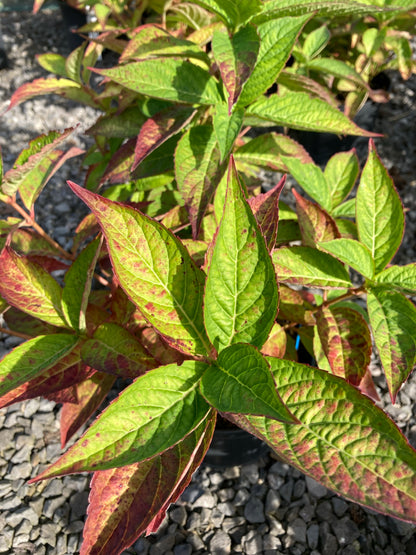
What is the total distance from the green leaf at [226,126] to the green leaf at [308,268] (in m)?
0.23

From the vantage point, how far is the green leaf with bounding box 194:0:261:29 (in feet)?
3.24

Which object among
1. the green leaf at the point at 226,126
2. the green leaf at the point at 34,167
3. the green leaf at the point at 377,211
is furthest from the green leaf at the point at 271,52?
the green leaf at the point at 34,167

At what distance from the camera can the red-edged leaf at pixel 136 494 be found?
0.75 metres

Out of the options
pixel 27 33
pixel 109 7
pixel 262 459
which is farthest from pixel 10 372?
pixel 27 33

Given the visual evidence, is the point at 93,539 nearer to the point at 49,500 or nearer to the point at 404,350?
the point at 404,350

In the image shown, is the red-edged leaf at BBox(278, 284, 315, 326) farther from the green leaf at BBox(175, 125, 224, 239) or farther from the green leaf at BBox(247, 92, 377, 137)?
the green leaf at BBox(247, 92, 377, 137)

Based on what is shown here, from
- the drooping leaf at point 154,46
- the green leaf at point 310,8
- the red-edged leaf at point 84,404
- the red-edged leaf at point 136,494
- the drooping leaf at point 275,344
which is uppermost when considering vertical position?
the green leaf at point 310,8

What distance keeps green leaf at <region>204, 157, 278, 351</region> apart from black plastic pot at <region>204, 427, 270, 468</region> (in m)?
0.67

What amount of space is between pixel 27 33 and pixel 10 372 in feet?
13.0

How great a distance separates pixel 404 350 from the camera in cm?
90

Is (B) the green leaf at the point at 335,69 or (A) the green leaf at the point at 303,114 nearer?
(A) the green leaf at the point at 303,114

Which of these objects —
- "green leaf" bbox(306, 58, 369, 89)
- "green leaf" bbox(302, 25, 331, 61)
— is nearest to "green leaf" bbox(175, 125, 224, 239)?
"green leaf" bbox(306, 58, 369, 89)

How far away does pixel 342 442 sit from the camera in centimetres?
67

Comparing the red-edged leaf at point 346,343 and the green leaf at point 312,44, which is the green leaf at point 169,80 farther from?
the green leaf at point 312,44
